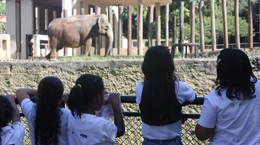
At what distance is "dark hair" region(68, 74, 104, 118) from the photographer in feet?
5.67

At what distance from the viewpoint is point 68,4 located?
14.1 metres

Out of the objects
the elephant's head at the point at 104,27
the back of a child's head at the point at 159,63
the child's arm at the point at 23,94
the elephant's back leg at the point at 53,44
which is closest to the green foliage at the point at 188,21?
the elephant's head at the point at 104,27

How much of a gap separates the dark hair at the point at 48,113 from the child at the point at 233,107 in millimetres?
967

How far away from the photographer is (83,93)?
177 centimetres

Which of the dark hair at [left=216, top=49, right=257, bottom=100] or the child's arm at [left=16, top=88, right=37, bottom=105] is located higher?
the dark hair at [left=216, top=49, right=257, bottom=100]

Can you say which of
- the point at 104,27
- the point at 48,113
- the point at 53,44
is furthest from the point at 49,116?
the point at 104,27

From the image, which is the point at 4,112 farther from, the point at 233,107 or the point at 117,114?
the point at 233,107

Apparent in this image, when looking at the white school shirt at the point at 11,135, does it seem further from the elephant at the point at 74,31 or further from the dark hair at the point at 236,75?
the elephant at the point at 74,31

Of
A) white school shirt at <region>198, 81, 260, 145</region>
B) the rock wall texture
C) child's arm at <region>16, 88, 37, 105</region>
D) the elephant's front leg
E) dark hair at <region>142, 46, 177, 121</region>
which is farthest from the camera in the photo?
the elephant's front leg

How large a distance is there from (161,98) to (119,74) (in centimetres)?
409

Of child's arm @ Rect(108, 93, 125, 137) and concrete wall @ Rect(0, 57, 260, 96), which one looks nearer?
child's arm @ Rect(108, 93, 125, 137)

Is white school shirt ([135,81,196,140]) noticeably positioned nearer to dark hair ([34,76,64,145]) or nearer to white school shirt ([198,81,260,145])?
white school shirt ([198,81,260,145])

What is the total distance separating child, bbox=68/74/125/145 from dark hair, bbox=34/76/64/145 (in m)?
0.10

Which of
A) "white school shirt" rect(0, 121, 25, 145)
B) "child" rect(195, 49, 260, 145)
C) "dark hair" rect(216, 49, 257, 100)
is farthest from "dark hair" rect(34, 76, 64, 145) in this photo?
"dark hair" rect(216, 49, 257, 100)
